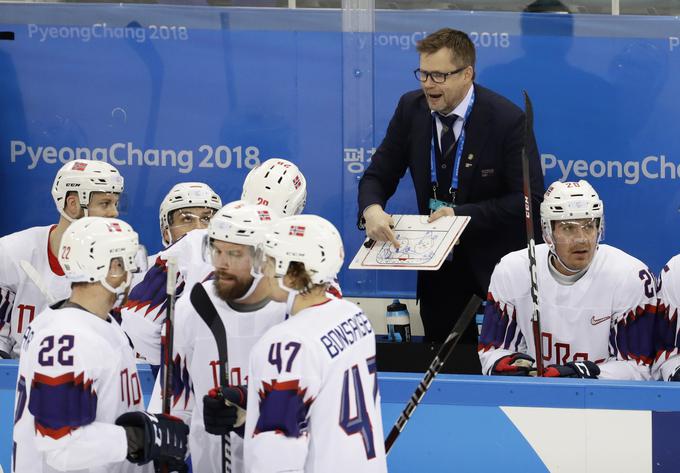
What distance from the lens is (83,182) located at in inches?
208

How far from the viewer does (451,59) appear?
5.25 metres

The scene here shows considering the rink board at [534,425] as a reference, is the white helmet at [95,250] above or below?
above

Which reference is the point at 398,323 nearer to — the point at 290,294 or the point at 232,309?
the point at 232,309

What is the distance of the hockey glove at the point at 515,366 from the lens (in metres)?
4.68

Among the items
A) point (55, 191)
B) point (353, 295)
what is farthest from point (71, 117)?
point (353, 295)

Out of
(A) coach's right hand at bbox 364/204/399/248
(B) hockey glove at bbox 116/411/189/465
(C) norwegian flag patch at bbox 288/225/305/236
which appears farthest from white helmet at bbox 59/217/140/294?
(A) coach's right hand at bbox 364/204/399/248

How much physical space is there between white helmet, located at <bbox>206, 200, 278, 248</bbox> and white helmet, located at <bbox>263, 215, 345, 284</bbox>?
273 mm

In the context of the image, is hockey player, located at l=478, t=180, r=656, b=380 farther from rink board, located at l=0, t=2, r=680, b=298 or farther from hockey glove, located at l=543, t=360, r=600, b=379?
rink board, located at l=0, t=2, r=680, b=298

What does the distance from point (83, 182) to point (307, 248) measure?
2104 millimetres

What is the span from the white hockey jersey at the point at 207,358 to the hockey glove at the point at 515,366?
1199mm

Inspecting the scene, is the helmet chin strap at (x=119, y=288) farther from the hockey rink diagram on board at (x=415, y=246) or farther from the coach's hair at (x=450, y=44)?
the coach's hair at (x=450, y=44)

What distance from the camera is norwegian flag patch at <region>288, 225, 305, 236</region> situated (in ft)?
11.4

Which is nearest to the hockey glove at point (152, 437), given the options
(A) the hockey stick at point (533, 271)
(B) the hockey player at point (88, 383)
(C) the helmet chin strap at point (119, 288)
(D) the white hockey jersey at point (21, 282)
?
(B) the hockey player at point (88, 383)

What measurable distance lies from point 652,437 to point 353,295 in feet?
7.84
